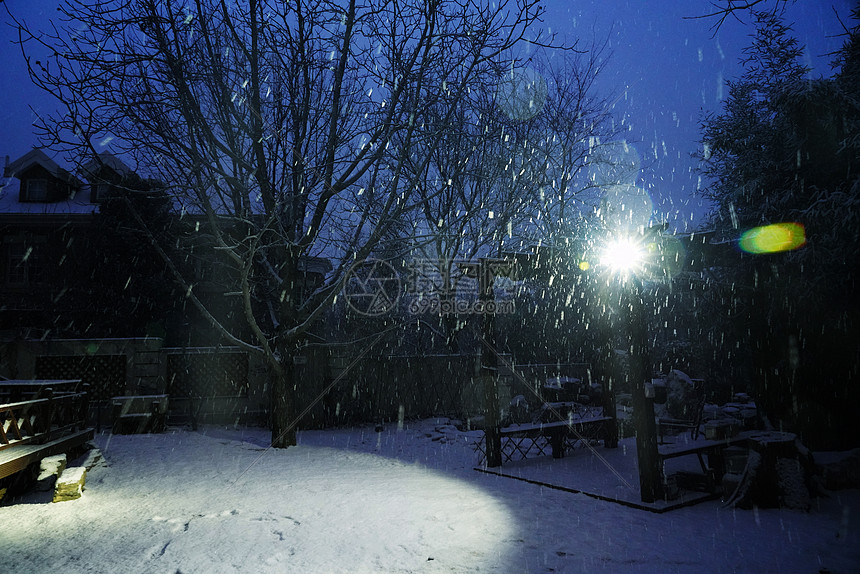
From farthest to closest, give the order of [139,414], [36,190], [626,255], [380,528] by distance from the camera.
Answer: [36,190], [139,414], [626,255], [380,528]

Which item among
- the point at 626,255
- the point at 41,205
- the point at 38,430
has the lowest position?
the point at 38,430

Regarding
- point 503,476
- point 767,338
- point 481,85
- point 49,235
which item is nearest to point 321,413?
point 503,476

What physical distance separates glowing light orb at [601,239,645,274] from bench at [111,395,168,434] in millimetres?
10367

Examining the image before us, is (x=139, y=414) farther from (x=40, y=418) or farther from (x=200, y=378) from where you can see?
(x=40, y=418)

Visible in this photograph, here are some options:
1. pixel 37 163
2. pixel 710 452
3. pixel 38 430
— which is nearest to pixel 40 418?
pixel 38 430

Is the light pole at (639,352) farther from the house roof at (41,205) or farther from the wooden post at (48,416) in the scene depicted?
the house roof at (41,205)

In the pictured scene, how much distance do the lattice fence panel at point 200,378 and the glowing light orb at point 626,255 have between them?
9975mm

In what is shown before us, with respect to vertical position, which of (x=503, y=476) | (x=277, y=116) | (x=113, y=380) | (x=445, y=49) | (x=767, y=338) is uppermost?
(x=445, y=49)

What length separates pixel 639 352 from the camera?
6734mm

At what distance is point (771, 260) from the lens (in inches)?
395

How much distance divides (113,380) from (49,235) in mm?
8826

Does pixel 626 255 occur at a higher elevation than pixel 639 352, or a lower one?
higher

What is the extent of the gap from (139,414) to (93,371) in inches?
107

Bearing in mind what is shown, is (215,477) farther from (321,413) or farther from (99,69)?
(99,69)
